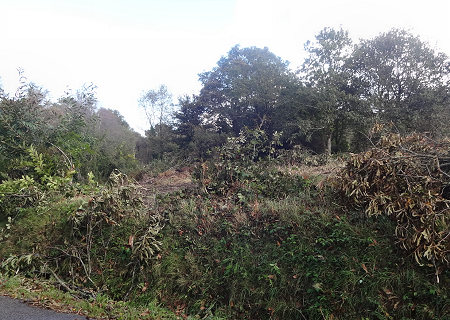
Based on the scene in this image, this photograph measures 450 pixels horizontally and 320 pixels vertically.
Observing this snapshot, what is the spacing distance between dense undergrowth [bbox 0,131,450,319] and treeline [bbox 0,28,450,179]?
10.9 feet

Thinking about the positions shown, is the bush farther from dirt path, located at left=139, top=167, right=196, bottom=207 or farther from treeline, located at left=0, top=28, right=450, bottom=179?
treeline, located at left=0, top=28, right=450, bottom=179

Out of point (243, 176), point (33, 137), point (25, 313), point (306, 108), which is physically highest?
point (306, 108)

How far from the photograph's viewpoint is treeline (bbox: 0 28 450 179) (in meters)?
9.36

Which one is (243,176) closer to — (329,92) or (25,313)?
(25,313)

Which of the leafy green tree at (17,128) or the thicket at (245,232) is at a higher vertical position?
the leafy green tree at (17,128)

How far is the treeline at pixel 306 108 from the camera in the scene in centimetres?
936

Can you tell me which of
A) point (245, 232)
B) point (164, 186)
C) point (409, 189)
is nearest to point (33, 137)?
point (164, 186)

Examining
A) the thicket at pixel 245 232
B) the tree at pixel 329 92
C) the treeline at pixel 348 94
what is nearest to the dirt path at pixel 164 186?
the thicket at pixel 245 232

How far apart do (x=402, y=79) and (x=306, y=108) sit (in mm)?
5000

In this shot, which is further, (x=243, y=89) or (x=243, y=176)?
(x=243, y=89)

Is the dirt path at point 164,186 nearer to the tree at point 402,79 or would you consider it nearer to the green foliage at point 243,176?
the green foliage at point 243,176

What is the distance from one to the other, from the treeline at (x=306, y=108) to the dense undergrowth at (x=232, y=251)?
3.33 meters

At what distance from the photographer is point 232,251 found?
15.5ft

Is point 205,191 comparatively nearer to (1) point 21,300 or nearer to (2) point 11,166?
(1) point 21,300
